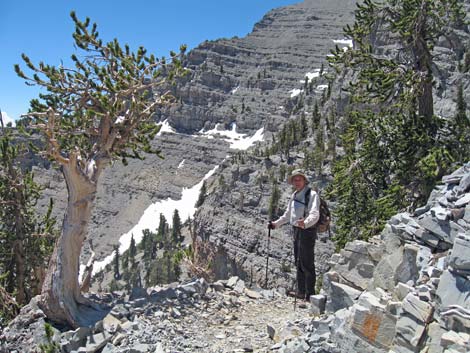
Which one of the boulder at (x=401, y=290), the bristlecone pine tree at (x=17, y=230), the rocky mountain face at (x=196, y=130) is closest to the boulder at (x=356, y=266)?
the boulder at (x=401, y=290)

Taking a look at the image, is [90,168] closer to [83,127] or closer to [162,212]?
[83,127]

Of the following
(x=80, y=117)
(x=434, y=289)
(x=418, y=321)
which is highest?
(x=80, y=117)

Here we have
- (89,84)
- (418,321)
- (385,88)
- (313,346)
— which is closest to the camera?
(418,321)

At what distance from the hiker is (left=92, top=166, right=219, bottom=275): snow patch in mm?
122048

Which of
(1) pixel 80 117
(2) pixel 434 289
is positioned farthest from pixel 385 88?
(1) pixel 80 117

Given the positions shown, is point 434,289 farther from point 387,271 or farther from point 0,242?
point 0,242

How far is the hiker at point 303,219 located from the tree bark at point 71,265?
14.7 ft

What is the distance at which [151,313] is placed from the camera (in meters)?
9.30

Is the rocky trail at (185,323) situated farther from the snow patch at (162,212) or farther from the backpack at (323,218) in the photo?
the snow patch at (162,212)

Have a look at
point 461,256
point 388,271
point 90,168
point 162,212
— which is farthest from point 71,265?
point 162,212

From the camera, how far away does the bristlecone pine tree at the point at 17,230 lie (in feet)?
47.5

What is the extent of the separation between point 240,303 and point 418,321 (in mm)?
6001

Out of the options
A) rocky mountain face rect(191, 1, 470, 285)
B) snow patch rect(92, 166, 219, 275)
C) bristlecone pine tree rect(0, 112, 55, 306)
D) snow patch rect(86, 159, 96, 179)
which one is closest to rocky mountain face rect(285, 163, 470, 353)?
snow patch rect(86, 159, 96, 179)

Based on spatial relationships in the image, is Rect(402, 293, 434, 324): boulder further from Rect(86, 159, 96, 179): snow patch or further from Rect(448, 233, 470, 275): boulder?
Rect(86, 159, 96, 179): snow patch
